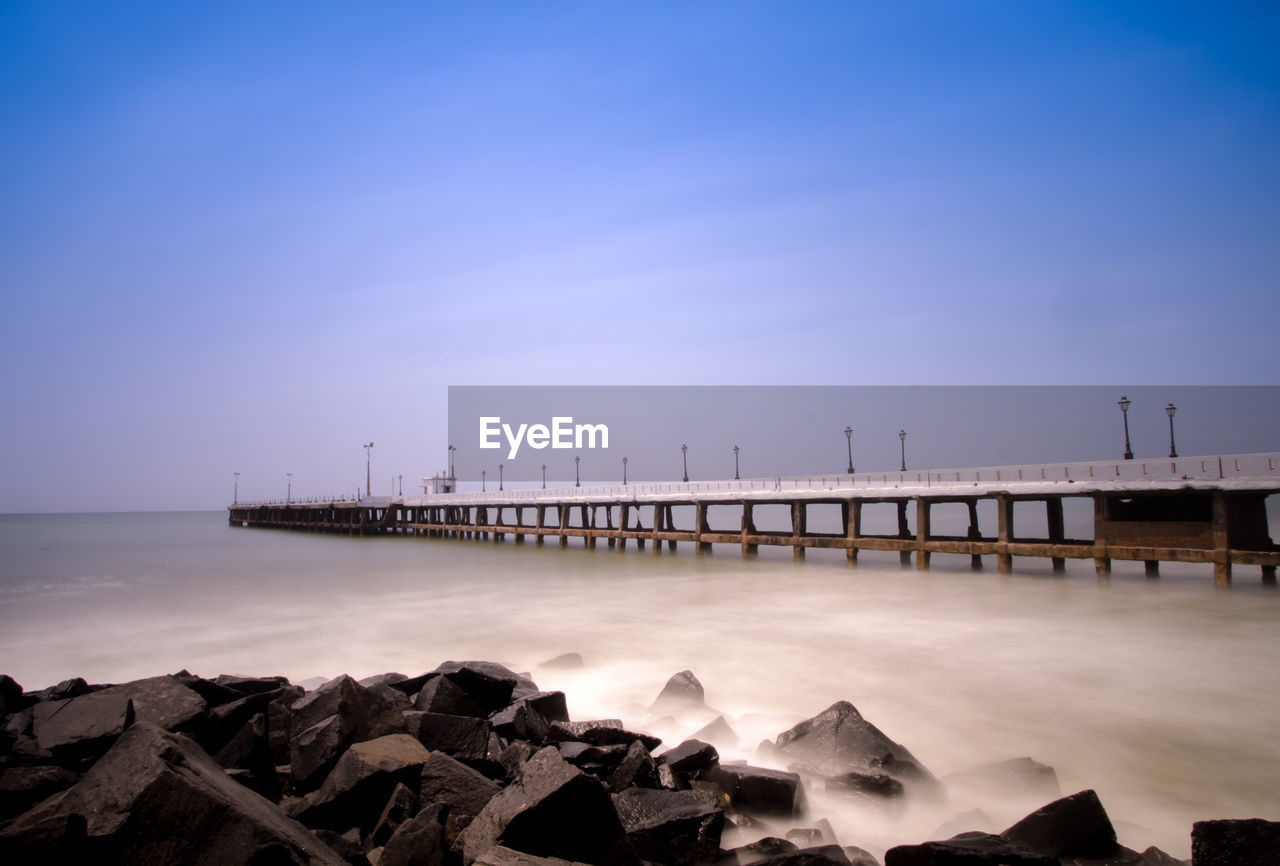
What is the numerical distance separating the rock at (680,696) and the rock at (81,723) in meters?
5.51

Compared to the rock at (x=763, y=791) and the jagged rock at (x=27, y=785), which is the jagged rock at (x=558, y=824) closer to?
the rock at (x=763, y=791)

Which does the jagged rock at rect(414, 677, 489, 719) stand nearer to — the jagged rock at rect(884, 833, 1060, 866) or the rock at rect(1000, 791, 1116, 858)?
the jagged rock at rect(884, 833, 1060, 866)

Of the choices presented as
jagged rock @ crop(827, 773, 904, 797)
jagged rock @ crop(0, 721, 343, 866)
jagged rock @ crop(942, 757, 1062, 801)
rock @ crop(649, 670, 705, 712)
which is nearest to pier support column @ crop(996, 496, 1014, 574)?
rock @ crop(649, 670, 705, 712)

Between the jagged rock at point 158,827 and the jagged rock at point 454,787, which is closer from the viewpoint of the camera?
the jagged rock at point 158,827

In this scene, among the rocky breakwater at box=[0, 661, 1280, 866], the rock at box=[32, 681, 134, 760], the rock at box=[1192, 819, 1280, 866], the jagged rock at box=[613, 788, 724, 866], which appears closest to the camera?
the rocky breakwater at box=[0, 661, 1280, 866]

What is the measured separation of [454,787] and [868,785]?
11.9 feet

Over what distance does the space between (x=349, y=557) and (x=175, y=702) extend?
120 feet

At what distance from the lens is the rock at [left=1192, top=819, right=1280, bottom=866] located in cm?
430

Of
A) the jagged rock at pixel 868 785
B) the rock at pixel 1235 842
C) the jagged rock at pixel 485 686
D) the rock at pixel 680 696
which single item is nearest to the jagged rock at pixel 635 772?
the jagged rock at pixel 868 785

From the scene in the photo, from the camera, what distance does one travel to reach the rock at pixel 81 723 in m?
6.01

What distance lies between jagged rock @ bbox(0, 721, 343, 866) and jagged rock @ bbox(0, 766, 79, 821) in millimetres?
1112

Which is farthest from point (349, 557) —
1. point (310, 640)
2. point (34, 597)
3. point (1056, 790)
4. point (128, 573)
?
point (1056, 790)

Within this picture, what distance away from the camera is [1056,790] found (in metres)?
6.55

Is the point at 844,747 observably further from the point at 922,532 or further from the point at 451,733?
the point at 922,532
